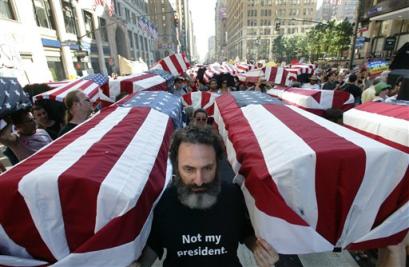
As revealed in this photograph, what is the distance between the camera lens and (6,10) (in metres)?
13.5

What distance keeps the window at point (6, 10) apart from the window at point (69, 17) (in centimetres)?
654

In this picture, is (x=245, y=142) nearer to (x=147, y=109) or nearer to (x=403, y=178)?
(x=403, y=178)

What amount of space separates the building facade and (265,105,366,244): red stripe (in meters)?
24.7

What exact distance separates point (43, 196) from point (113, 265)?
0.49 metres

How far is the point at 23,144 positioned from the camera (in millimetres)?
2898

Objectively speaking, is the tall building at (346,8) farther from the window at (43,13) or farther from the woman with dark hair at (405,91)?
the woman with dark hair at (405,91)

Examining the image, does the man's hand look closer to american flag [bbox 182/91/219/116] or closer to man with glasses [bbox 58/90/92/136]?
man with glasses [bbox 58/90/92/136]

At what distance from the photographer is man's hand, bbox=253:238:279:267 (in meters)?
1.40

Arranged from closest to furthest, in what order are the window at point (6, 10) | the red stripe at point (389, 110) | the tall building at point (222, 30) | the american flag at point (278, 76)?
the red stripe at point (389, 110)
the american flag at point (278, 76)
the window at point (6, 10)
the tall building at point (222, 30)

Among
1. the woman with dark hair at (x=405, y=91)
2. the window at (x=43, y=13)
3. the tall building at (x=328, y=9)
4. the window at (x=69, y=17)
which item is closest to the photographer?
the woman with dark hair at (x=405, y=91)

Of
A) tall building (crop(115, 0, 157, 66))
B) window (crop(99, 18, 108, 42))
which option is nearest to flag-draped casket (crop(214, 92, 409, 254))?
tall building (crop(115, 0, 157, 66))

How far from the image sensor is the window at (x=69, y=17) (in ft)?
66.5

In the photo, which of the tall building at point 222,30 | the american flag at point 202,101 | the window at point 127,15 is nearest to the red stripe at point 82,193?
the american flag at point 202,101

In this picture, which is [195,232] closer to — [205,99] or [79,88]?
[205,99]
